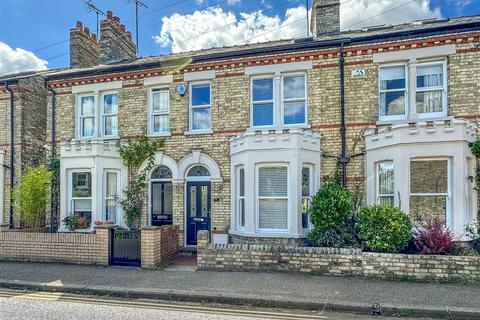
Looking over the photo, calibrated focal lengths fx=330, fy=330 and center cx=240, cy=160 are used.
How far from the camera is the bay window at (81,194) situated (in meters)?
11.1

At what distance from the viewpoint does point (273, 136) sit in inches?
355

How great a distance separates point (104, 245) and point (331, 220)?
224 inches

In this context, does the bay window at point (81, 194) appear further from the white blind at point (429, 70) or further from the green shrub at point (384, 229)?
the white blind at point (429, 70)

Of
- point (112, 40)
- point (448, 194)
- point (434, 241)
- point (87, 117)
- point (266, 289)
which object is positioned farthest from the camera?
point (112, 40)

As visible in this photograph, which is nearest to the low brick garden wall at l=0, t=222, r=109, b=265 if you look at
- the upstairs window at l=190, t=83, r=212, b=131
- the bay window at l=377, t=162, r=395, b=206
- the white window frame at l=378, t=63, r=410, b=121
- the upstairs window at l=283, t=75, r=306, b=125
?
the upstairs window at l=190, t=83, r=212, b=131

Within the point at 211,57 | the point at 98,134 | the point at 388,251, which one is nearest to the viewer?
the point at 388,251

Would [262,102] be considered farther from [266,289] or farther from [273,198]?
[266,289]

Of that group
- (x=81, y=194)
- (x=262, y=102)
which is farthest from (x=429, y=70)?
(x=81, y=194)

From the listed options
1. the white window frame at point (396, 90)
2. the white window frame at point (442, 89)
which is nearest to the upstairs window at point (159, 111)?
the white window frame at point (396, 90)

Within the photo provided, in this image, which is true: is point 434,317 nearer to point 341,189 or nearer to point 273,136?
point 341,189

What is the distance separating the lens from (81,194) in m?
11.1

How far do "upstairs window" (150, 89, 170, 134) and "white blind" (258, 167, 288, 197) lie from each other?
394 centimetres

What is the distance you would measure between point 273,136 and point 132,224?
560cm

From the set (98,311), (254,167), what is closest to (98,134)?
(254,167)
